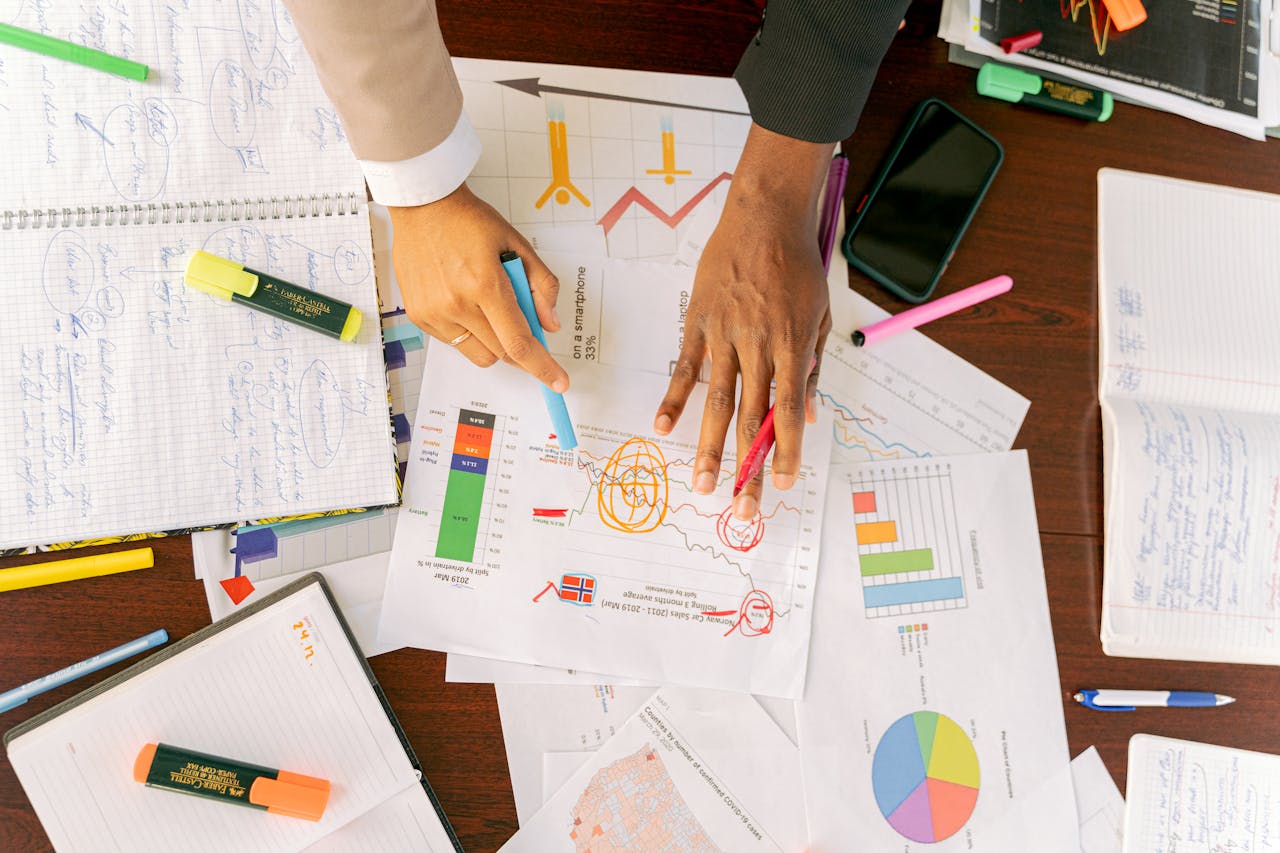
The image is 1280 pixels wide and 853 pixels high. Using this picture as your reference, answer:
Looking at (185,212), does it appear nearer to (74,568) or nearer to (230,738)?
(74,568)

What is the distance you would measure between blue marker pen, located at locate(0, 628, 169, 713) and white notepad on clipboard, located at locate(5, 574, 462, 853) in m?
0.02

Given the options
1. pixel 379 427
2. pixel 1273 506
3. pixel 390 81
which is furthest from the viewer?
pixel 1273 506

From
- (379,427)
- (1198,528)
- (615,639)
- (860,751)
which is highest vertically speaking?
(379,427)

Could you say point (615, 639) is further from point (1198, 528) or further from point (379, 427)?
point (1198, 528)

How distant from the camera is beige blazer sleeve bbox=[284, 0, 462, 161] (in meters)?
0.63

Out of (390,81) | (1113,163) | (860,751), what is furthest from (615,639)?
(1113,163)

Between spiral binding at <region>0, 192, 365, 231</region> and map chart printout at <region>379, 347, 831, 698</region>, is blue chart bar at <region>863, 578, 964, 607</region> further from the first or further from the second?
spiral binding at <region>0, 192, 365, 231</region>

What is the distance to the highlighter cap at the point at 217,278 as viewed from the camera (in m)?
0.78

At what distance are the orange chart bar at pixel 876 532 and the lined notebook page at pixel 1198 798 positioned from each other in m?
0.34

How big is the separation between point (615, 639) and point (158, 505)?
0.44m

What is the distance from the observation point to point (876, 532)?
2.79ft

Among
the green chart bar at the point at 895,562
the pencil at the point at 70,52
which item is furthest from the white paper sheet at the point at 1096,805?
the pencil at the point at 70,52

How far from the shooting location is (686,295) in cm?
85

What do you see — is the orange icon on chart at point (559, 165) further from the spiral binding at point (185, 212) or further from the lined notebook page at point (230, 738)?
the lined notebook page at point (230, 738)
